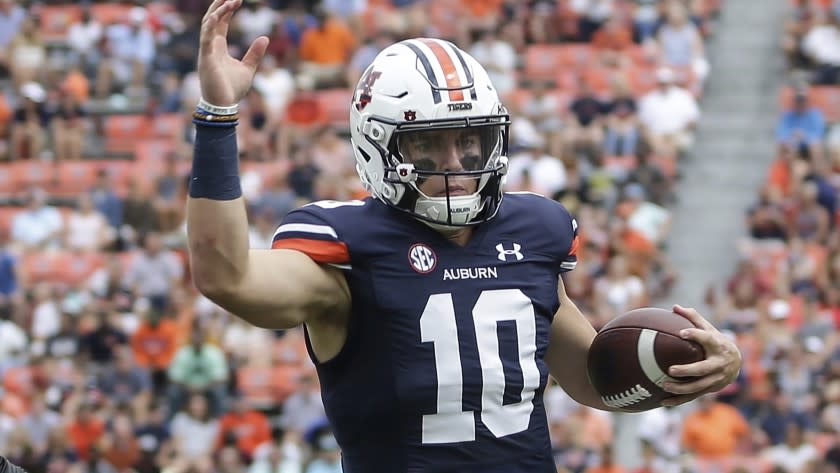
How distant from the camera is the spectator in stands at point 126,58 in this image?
14.7m

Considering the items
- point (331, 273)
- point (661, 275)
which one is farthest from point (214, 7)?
point (661, 275)

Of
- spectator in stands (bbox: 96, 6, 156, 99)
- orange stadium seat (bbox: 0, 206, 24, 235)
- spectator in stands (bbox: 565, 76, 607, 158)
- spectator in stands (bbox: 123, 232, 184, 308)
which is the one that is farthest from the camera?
spectator in stands (bbox: 96, 6, 156, 99)

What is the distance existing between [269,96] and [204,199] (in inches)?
420

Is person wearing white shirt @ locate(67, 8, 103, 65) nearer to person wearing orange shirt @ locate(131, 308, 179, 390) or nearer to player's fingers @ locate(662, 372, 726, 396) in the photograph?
person wearing orange shirt @ locate(131, 308, 179, 390)

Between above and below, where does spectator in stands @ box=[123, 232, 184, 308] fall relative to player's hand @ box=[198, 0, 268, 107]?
below

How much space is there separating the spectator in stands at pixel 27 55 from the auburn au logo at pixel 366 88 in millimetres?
11446

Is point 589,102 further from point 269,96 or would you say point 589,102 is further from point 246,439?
point 246,439

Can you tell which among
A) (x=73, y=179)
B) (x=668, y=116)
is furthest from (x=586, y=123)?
(x=73, y=179)

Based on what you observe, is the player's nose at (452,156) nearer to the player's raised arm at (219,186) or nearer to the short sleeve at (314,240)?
the short sleeve at (314,240)

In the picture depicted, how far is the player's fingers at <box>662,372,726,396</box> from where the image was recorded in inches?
141

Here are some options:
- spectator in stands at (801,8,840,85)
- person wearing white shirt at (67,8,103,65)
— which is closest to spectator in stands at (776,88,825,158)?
spectator in stands at (801,8,840,85)

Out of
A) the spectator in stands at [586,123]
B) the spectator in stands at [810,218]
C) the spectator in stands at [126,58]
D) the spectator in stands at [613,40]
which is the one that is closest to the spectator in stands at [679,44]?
the spectator in stands at [613,40]

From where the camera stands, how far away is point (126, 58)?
48.3 feet

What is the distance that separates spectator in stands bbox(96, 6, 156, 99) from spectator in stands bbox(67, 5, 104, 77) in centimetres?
14
